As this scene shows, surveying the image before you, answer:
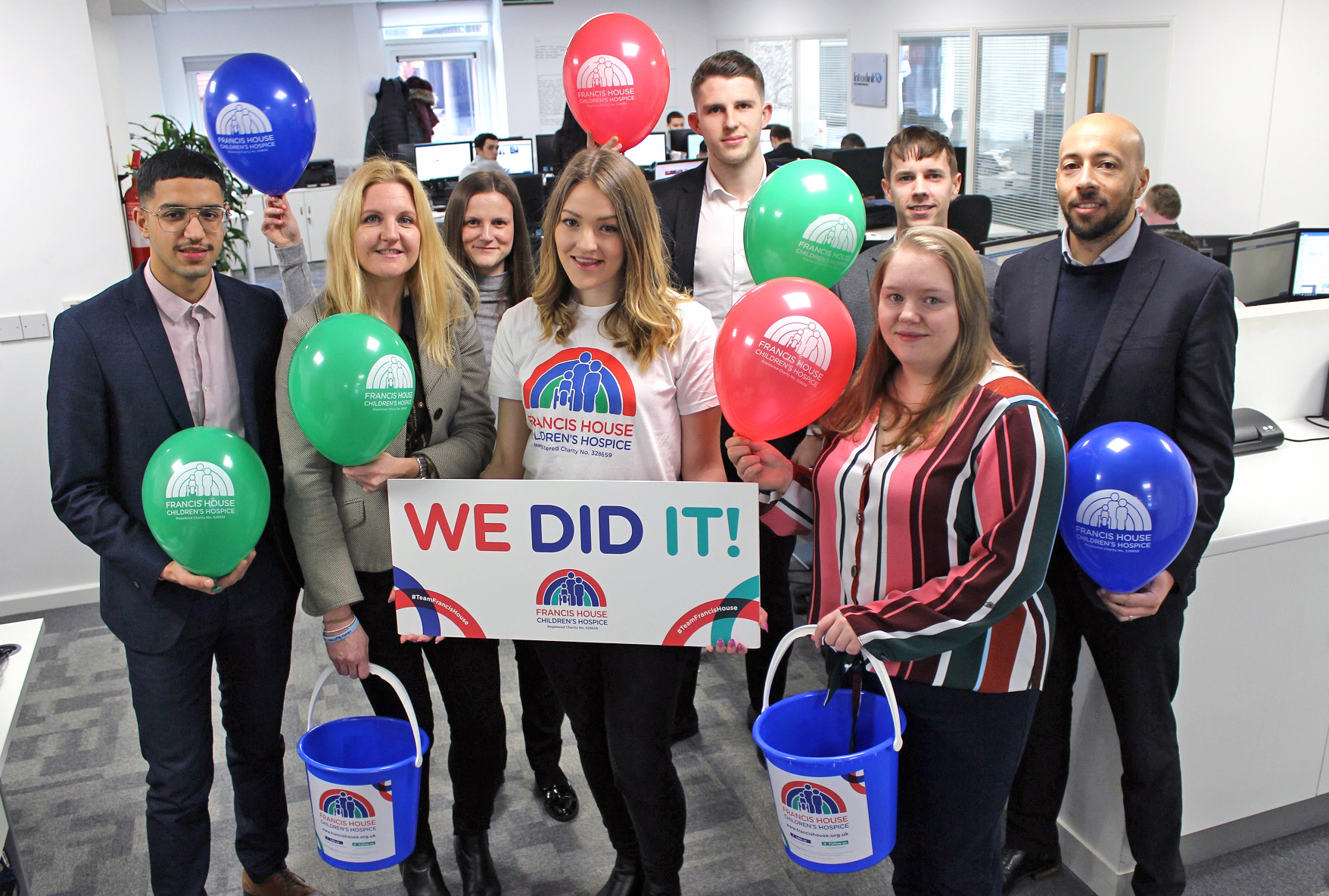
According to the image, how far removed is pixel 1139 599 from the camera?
1.77 meters

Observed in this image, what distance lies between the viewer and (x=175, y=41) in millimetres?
12156

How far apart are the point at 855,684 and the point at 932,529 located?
12.0 inches

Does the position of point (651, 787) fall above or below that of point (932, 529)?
below

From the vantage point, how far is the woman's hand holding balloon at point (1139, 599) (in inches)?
69.7

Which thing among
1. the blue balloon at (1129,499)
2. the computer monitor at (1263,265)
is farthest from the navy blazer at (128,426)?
the computer monitor at (1263,265)

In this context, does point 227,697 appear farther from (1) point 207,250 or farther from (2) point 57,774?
(2) point 57,774

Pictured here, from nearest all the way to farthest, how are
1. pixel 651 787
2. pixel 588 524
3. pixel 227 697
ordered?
pixel 588 524 < pixel 651 787 < pixel 227 697

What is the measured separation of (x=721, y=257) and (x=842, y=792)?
1482mm

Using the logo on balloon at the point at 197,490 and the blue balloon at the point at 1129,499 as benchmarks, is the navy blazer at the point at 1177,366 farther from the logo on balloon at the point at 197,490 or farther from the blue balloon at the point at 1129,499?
the logo on balloon at the point at 197,490

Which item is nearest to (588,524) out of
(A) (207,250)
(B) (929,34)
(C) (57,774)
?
(A) (207,250)

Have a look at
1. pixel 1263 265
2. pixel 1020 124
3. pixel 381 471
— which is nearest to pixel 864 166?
pixel 1020 124

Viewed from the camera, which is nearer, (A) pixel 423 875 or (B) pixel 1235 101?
(A) pixel 423 875

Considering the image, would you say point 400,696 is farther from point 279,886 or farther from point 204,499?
point 279,886

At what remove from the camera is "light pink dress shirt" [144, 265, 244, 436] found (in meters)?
1.86
